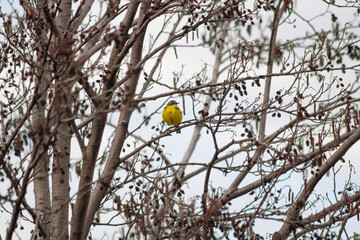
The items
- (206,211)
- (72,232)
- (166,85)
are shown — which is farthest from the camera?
(166,85)

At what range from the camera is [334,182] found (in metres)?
6.20

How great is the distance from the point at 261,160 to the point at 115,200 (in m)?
1.85

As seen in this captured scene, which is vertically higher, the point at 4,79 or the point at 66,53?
the point at 4,79

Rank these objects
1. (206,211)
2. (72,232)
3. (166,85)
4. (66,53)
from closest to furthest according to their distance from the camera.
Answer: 1. (66,53)
2. (206,211)
3. (72,232)
4. (166,85)

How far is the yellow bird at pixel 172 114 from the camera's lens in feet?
24.4

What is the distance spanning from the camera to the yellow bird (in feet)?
24.4

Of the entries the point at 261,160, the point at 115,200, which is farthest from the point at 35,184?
the point at 261,160

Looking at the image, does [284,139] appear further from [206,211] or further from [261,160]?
[206,211]

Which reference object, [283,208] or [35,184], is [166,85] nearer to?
[35,184]

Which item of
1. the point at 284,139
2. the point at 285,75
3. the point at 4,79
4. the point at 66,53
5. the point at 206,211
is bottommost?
the point at 206,211

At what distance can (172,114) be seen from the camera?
7438mm

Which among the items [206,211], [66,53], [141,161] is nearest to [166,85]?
[141,161]

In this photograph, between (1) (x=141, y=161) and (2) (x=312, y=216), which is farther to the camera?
(1) (x=141, y=161)

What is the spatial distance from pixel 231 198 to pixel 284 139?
961 millimetres
